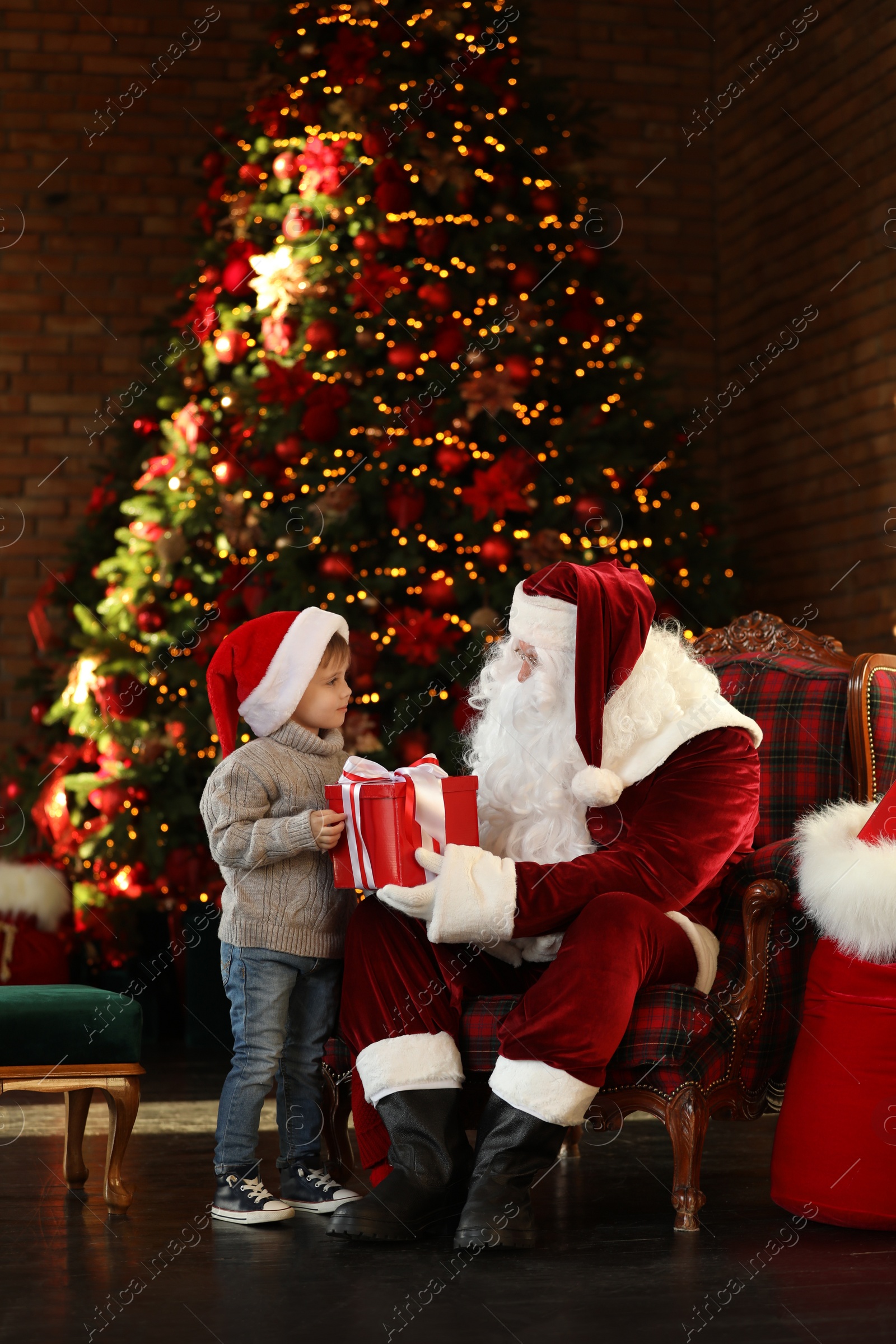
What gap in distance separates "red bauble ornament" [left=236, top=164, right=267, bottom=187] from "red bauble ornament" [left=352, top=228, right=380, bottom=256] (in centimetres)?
56

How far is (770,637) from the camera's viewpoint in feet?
12.0

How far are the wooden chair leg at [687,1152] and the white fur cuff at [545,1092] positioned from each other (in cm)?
22

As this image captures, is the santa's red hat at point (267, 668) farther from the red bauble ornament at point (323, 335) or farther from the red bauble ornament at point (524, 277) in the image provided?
the red bauble ornament at point (524, 277)

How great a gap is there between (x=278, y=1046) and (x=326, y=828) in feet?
1.46

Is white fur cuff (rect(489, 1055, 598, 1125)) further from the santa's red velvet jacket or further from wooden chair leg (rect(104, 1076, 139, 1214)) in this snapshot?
wooden chair leg (rect(104, 1076, 139, 1214))

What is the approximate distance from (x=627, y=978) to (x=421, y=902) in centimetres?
40

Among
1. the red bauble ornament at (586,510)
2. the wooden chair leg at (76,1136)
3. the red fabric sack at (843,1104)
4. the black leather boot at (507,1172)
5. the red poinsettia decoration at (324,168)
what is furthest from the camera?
the red poinsettia decoration at (324,168)

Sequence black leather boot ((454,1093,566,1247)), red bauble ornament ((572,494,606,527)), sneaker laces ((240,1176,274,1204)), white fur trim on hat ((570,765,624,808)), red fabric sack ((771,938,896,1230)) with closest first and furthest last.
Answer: black leather boot ((454,1093,566,1247))
red fabric sack ((771,938,896,1230))
sneaker laces ((240,1176,274,1204))
white fur trim on hat ((570,765,624,808))
red bauble ornament ((572,494,606,527))

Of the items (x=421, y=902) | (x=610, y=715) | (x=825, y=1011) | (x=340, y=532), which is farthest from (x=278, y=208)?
(x=825, y=1011)

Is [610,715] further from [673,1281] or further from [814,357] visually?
[814,357]

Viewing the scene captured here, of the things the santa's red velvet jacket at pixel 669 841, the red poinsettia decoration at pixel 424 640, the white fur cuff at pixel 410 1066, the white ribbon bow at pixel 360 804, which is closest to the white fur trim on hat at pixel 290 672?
the white ribbon bow at pixel 360 804

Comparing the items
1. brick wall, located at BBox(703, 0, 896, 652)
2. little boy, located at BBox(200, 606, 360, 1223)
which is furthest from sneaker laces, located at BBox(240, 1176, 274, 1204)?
brick wall, located at BBox(703, 0, 896, 652)

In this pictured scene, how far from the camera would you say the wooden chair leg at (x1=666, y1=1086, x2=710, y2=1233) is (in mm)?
2646

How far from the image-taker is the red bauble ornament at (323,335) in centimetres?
446
